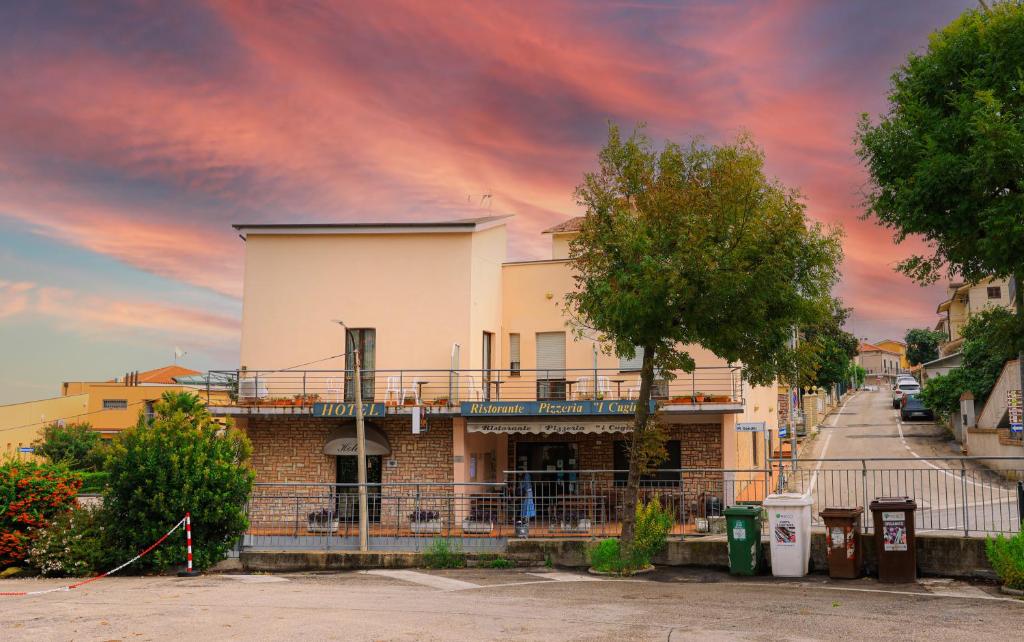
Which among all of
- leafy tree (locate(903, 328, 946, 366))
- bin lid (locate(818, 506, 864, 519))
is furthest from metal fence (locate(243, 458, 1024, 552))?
leafy tree (locate(903, 328, 946, 366))

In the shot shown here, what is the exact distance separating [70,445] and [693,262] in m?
48.0

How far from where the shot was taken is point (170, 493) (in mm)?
17250

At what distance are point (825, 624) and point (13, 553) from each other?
15122mm

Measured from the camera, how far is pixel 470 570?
53.7ft

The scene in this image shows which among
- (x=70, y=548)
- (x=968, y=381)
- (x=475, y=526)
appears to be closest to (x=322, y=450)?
(x=475, y=526)

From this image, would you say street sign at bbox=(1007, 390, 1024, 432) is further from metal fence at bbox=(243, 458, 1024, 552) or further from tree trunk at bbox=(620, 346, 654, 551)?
tree trunk at bbox=(620, 346, 654, 551)

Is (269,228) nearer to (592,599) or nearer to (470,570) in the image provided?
(470,570)

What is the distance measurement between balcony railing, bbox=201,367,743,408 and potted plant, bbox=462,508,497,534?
19.3 feet

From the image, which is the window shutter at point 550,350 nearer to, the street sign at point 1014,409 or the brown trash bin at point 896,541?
the brown trash bin at point 896,541

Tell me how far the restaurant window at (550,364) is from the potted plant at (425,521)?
7.70 m

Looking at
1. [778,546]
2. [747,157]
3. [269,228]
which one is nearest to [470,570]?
[778,546]

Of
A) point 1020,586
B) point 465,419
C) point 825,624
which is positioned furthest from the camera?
point 465,419

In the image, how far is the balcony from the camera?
25.3 metres

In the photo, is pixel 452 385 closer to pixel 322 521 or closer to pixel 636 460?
pixel 322 521
